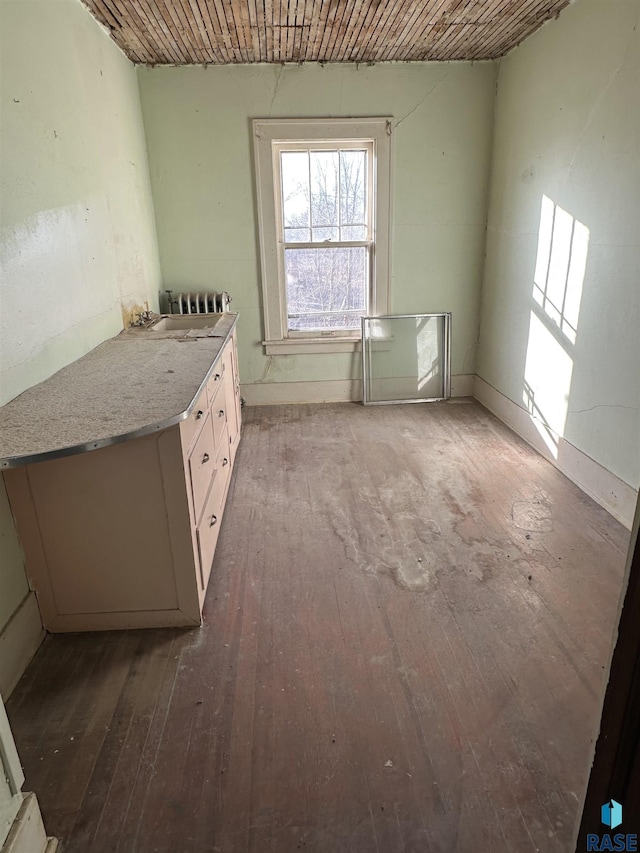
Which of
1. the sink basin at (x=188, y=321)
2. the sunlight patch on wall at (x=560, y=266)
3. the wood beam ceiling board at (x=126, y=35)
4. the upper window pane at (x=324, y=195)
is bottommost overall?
the sink basin at (x=188, y=321)

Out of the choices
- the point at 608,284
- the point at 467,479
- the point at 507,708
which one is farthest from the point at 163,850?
the point at 608,284

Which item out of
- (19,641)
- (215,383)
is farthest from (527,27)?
(19,641)

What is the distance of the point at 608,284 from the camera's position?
279 cm

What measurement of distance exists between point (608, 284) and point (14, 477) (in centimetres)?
295

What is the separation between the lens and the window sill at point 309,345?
458 centimetres

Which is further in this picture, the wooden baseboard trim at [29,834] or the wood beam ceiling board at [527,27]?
the wood beam ceiling board at [527,27]

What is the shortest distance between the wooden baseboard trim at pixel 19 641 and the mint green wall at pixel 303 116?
297cm

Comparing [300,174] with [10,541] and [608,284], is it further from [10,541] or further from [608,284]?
[10,541]

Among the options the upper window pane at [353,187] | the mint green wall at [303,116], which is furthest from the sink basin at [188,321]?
the upper window pane at [353,187]

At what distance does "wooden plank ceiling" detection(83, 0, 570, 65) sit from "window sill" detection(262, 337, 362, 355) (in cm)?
209

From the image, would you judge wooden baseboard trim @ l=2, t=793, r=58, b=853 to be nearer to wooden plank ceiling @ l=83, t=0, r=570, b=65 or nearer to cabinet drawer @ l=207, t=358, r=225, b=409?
cabinet drawer @ l=207, t=358, r=225, b=409

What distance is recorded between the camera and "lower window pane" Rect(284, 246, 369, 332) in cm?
445

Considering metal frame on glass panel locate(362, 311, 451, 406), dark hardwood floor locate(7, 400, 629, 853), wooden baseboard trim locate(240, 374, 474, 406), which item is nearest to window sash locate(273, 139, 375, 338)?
metal frame on glass panel locate(362, 311, 451, 406)

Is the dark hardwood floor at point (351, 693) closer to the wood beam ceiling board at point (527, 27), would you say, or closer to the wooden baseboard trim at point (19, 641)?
the wooden baseboard trim at point (19, 641)
